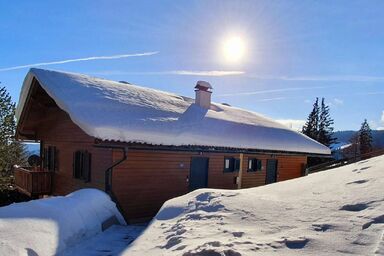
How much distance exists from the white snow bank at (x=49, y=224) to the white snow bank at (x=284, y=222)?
124 centimetres

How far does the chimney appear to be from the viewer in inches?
640

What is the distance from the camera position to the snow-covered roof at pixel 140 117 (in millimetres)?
10109

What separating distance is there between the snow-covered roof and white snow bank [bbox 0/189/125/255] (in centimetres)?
304

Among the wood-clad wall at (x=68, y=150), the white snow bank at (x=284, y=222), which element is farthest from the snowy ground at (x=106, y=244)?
the wood-clad wall at (x=68, y=150)

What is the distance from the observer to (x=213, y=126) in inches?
538

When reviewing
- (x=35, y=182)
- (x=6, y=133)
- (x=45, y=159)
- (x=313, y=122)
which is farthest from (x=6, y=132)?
(x=313, y=122)

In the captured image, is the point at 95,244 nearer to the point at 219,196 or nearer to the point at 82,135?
the point at 219,196

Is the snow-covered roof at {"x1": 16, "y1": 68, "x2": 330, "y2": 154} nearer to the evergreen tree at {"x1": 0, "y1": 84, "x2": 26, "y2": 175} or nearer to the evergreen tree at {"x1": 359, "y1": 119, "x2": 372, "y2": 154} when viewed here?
the evergreen tree at {"x1": 0, "y1": 84, "x2": 26, "y2": 175}

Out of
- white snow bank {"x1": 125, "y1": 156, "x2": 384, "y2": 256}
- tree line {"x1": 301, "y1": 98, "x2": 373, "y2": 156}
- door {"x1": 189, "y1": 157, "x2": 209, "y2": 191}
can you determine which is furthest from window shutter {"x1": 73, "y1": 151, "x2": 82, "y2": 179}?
tree line {"x1": 301, "y1": 98, "x2": 373, "y2": 156}

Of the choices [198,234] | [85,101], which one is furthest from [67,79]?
[198,234]

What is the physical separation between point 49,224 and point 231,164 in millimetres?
9482

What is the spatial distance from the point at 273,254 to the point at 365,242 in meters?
0.80

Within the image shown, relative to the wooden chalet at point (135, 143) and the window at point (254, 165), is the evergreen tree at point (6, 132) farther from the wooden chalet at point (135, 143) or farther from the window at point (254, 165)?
the window at point (254, 165)

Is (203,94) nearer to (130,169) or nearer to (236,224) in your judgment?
(130,169)
